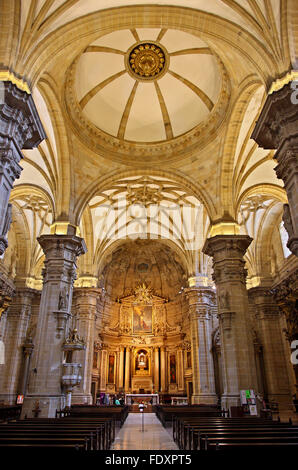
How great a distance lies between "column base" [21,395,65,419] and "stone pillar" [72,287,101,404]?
867 centimetres

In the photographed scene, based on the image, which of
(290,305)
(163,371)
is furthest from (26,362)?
(290,305)

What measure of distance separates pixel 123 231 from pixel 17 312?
9.24m

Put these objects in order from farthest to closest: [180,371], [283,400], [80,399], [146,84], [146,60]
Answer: [180,371]
[80,399]
[283,400]
[146,84]
[146,60]

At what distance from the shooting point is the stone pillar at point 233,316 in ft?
43.4

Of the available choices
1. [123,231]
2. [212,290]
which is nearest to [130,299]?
[123,231]

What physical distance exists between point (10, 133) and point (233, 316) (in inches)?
409

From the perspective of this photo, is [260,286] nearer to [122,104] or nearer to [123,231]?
[123,231]

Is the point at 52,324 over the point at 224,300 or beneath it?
beneath

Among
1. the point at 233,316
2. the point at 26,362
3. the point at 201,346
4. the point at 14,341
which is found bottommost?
the point at 26,362

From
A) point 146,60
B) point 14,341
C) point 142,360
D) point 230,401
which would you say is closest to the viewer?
point 230,401

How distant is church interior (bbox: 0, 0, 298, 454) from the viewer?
950 cm

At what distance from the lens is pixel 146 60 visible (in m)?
15.7

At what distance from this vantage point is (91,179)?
17.0 metres

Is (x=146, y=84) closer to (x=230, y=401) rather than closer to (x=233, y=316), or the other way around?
(x=233, y=316)
